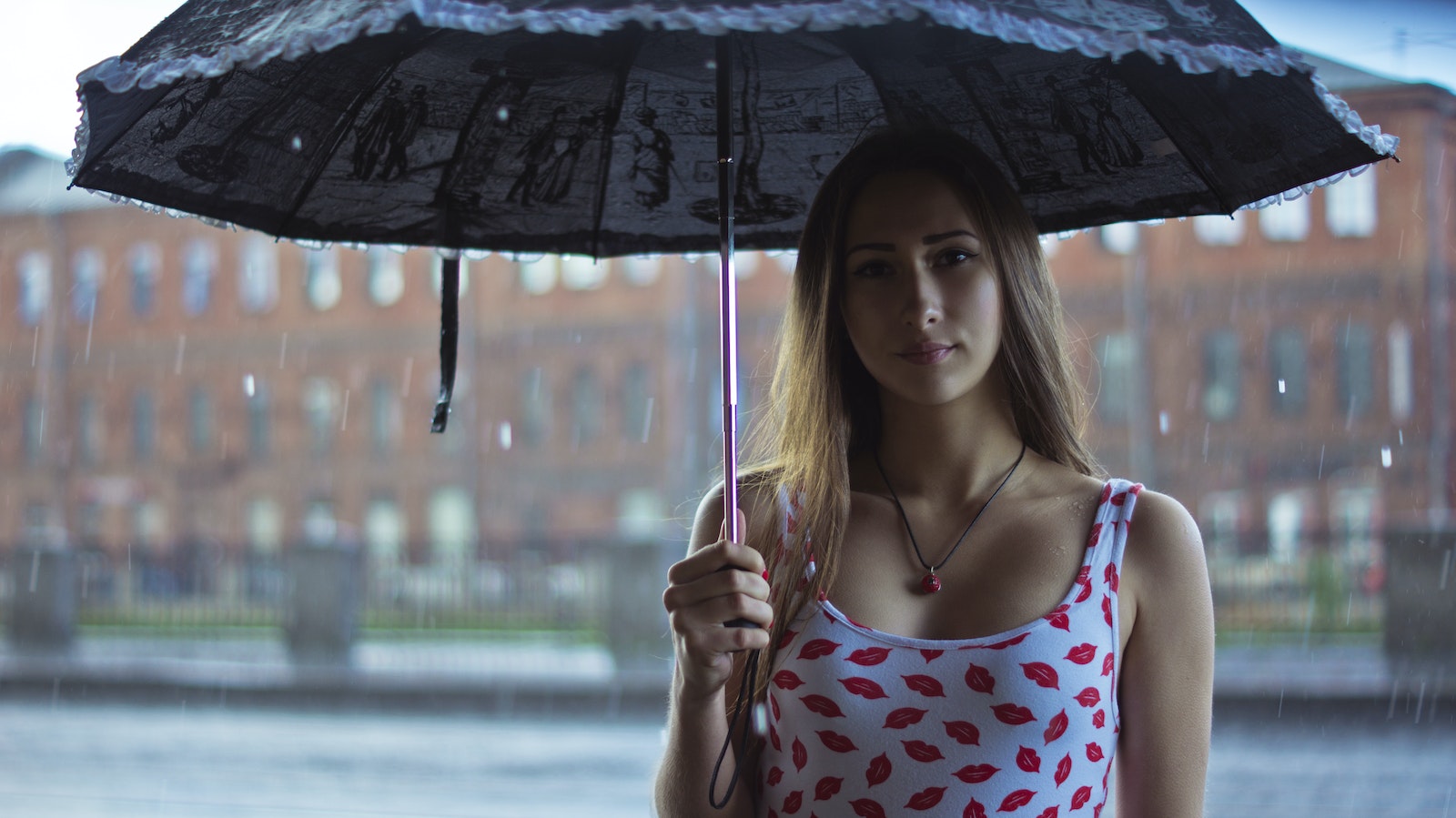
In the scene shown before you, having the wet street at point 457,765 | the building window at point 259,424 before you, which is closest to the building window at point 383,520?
the building window at point 259,424

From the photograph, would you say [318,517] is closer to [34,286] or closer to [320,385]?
[320,385]

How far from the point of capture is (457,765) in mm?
10055

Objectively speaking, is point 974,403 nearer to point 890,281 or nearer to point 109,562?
point 890,281

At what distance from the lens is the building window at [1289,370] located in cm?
2486

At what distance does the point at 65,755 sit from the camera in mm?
10891

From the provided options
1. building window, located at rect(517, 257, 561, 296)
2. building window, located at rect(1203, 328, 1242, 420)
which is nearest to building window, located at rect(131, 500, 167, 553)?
building window, located at rect(517, 257, 561, 296)

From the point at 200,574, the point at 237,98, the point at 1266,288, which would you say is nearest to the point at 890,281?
the point at 237,98

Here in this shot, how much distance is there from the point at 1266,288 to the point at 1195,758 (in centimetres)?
2538

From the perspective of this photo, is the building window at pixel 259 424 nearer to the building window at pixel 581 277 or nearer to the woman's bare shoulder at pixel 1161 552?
the building window at pixel 581 277

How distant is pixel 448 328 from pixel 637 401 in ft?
85.5

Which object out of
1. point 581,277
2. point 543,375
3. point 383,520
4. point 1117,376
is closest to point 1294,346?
point 1117,376

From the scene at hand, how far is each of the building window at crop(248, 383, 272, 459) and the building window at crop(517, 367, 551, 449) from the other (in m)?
6.20

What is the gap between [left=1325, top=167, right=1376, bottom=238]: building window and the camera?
963 inches

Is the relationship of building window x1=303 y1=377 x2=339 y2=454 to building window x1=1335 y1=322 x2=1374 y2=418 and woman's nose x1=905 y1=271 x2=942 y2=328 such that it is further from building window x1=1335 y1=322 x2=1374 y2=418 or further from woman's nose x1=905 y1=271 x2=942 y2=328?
woman's nose x1=905 y1=271 x2=942 y2=328
